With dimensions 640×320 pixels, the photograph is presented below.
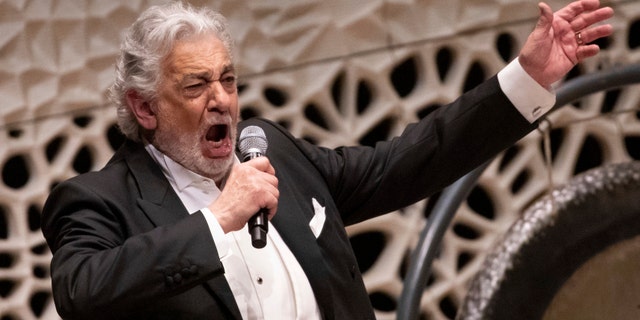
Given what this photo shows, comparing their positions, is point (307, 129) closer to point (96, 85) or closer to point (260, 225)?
point (96, 85)

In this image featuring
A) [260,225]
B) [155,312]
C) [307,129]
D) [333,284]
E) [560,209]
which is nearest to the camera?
[260,225]

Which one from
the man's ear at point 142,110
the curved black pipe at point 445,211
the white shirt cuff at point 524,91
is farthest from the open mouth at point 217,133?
the curved black pipe at point 445,211

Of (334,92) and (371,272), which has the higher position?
(334,92)

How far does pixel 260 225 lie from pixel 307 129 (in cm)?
142

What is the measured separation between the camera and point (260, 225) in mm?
1554

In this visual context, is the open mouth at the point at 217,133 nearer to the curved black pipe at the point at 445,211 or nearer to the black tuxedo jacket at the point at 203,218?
the black tuxedo jacket at the point at 203,218

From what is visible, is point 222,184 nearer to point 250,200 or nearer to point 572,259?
point 250,200

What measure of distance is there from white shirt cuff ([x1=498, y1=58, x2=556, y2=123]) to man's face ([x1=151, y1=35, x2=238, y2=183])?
429mm

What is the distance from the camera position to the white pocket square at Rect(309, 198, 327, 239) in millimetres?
1841

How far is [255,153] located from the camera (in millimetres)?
1701

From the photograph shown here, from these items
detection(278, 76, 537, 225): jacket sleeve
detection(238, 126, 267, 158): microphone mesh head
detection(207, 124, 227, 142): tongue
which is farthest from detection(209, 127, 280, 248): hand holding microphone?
detection(278, 76, 537, 225): jacket sleeve

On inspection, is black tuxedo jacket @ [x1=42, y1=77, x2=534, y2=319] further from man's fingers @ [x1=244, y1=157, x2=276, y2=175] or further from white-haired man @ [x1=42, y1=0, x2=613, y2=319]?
man's fingers @ [x1=244, y1=157, x2=276, y2=175]

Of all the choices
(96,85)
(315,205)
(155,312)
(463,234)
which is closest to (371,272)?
(463,234)

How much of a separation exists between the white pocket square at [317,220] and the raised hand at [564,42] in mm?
395
